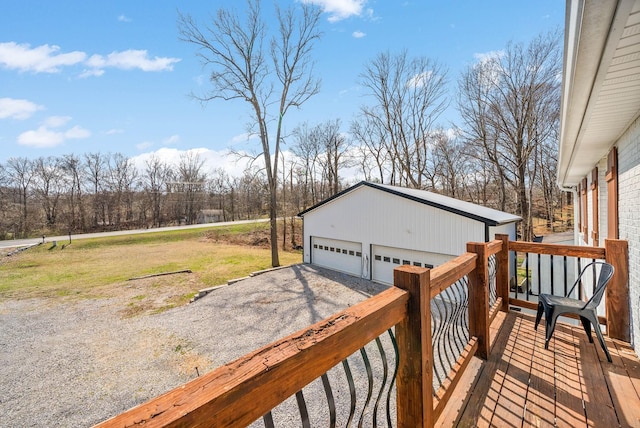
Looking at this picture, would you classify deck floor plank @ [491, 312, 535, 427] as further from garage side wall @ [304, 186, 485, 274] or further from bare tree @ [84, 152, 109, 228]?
bare tree @ [84, 152, 109, 228]

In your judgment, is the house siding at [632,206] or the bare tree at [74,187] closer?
the house siding at [632,206]

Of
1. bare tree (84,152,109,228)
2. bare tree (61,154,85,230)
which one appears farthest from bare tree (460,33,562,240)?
bare tree (61,154,85,230)

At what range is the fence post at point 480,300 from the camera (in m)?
2.43

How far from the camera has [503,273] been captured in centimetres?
339

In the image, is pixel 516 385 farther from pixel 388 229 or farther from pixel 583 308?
pixel 388 229

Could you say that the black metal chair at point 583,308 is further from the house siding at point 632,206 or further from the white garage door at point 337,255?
the white garage door at point 337,255

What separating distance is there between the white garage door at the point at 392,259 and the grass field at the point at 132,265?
5946 millimetres

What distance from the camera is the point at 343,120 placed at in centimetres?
2412

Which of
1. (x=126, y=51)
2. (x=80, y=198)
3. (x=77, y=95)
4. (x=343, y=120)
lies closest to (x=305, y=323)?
(x=126, y=51)

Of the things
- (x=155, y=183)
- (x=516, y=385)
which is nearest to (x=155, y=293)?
(x=516, y=385)

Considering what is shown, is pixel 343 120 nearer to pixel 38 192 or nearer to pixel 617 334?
pixel 617 334

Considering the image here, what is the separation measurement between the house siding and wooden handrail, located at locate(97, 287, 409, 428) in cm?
308

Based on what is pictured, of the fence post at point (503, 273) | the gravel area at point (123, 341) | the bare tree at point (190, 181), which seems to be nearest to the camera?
the fence post at point (503, 273)

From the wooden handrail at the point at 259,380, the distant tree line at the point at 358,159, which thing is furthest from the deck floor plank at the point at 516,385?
the distant tree line at the point at 358,159
